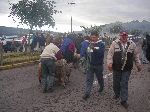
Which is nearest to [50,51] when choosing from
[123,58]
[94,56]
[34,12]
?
[94,56]

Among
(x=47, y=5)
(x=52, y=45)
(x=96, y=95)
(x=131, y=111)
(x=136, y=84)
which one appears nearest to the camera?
(x=131, y=111)

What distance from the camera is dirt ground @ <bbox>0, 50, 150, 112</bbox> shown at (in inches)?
393

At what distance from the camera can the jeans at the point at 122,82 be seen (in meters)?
10.2

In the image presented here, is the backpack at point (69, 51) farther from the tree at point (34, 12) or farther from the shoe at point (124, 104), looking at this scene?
the tree at point (34, 12)

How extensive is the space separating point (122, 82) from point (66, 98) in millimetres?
2054

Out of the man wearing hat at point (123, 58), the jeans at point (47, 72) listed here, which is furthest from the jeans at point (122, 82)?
the jeans at point (47, 72)

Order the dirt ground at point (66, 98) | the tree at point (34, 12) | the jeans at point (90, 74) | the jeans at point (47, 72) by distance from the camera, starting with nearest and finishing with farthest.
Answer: the dirt ground at point (66, 98), the jeans at point (90, 74), the jeans at point (47, 72), the tree at point (34, 12)

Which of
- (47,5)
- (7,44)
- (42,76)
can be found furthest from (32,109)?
(47,5)

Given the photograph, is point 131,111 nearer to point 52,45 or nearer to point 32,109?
point 32,109

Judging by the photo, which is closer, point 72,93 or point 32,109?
point 32,109

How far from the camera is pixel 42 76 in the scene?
1313cm

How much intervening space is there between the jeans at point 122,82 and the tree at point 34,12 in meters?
30.2

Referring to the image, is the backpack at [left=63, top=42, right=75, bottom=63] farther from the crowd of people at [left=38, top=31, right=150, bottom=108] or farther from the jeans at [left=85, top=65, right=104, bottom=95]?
the jeans at [left=85, top=65, right=104, bottom=95]

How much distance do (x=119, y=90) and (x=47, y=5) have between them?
3091 centimetres
